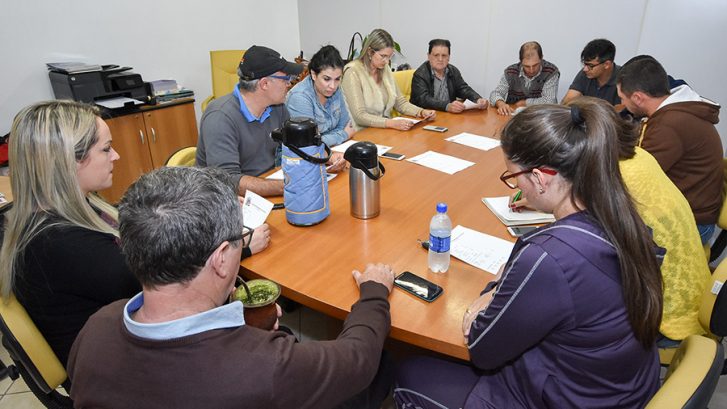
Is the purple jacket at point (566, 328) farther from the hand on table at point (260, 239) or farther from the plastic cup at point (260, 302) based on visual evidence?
the hand on table at point (260, 239)

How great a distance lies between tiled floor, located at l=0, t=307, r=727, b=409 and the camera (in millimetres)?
1786

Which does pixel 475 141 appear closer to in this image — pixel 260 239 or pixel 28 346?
pixel 260 239

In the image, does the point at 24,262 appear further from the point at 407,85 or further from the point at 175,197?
the point at 407,85

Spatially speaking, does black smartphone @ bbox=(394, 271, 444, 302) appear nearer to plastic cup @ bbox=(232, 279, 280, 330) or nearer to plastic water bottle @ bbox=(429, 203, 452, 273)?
plastic water bottle @ bbox=(429, 203, 452, 273)

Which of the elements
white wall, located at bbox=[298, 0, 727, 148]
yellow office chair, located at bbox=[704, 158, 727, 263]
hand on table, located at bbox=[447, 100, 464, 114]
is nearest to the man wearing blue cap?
hand on table, located at bbox=[447, 100, 464, 114]

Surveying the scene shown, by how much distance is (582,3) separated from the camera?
403 centimetres

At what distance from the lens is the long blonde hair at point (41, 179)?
1.11 metres

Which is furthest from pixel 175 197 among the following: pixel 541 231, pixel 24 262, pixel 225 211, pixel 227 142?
pixel 227 142

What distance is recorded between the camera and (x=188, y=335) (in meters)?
0.70

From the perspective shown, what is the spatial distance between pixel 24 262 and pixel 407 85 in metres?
3.33

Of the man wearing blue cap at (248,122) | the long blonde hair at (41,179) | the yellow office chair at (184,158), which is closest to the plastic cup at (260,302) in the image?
the long blonde hair at (41,179)

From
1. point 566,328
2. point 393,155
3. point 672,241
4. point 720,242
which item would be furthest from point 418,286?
point 720,242

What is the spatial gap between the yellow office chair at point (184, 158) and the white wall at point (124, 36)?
86.0 inches

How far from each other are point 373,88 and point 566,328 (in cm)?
264
